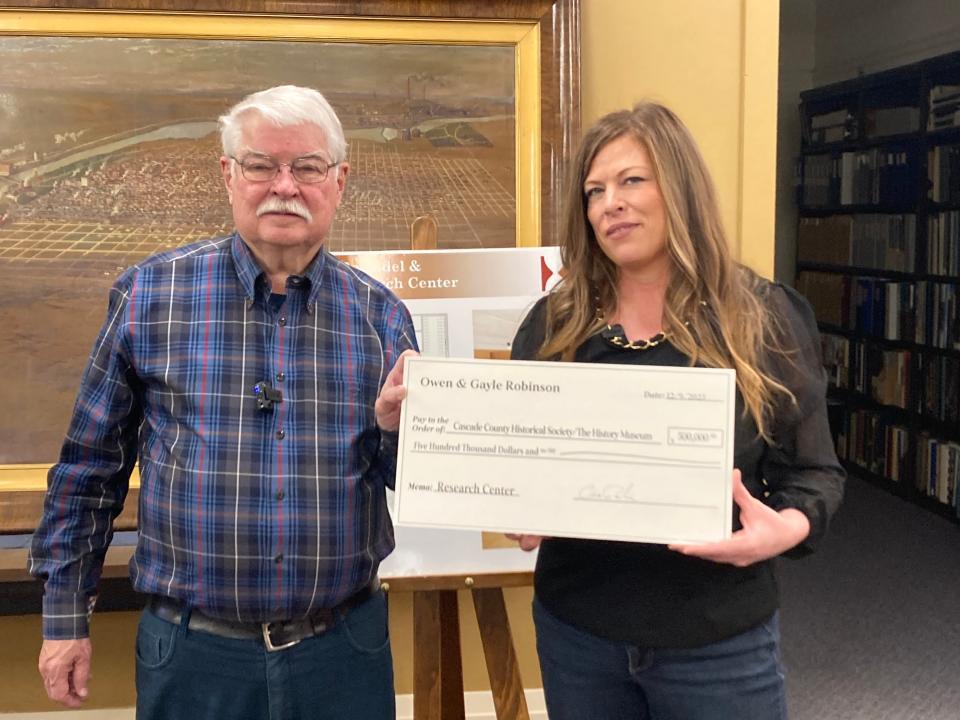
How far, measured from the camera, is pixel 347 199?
2.32 metres

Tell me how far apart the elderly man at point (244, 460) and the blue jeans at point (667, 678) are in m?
0.35

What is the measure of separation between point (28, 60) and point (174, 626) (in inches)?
65.7

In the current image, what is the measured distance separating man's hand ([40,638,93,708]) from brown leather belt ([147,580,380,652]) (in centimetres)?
17

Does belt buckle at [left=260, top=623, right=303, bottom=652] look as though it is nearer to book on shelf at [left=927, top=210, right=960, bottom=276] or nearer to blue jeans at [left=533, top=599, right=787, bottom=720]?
blue jeans at [left=533, top=599, right=787, bottom=720]

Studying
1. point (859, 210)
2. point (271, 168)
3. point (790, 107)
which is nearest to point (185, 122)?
point (271, 168)

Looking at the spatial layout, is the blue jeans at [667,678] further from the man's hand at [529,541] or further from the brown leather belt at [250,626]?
the brown leather belt at [250,626]

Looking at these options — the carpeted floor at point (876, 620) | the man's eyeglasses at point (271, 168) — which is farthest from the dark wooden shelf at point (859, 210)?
the man's eyeglasses at point (271, 168)

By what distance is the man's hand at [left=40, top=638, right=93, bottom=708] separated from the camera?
4.50 ft

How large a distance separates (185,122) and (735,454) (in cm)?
175

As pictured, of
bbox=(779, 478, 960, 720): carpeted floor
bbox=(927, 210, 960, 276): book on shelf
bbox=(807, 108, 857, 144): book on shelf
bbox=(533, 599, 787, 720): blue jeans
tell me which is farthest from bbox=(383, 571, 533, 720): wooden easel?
bbox=(807, 108, 857, 144): book on shelf

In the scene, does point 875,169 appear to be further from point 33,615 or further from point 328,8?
point 33,615

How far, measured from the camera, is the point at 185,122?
2.24 meters

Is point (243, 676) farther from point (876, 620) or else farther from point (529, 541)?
point (876, 620)

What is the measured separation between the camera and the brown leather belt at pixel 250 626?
1.31 meters
